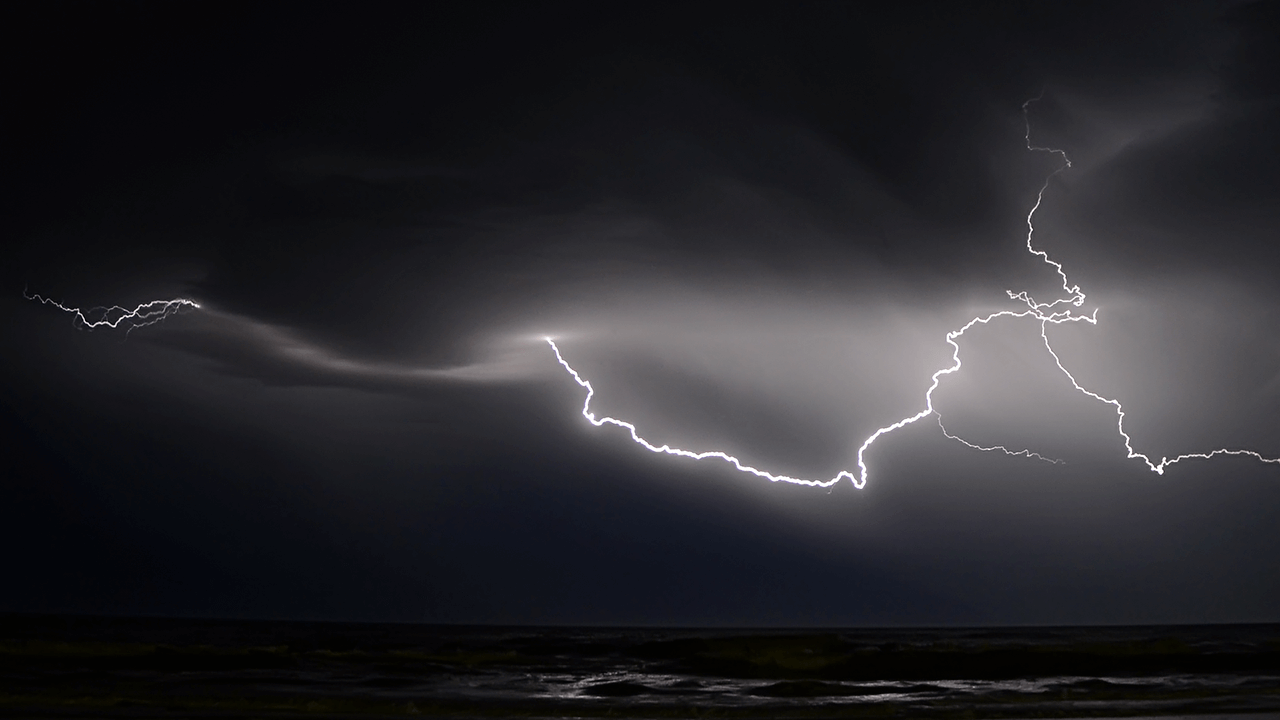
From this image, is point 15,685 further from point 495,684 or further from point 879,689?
point 879,689

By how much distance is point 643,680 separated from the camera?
17.8 meters

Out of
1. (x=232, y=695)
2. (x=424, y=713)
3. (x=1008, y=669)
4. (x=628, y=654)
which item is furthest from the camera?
(x=628, y=654)

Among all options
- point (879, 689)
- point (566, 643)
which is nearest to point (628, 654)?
point (566, 643)

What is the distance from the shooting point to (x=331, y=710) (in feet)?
38.4

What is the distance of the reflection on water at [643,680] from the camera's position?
11.8 m

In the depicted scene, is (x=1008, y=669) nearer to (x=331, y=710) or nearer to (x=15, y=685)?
(x=331, y=710)

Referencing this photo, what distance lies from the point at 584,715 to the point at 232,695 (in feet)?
17.7

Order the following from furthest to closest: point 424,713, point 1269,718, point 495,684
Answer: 1. point 495,684
2. point 424,713
3. point 1269,718

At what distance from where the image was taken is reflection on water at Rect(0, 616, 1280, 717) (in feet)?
38.8

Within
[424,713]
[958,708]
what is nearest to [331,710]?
[424,713]

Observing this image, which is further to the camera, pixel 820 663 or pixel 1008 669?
pixel 820 663

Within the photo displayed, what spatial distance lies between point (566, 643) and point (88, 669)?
17748 millimetres

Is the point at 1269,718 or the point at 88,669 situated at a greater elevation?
the point at 1269,718

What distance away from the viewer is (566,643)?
3319 centimetres
